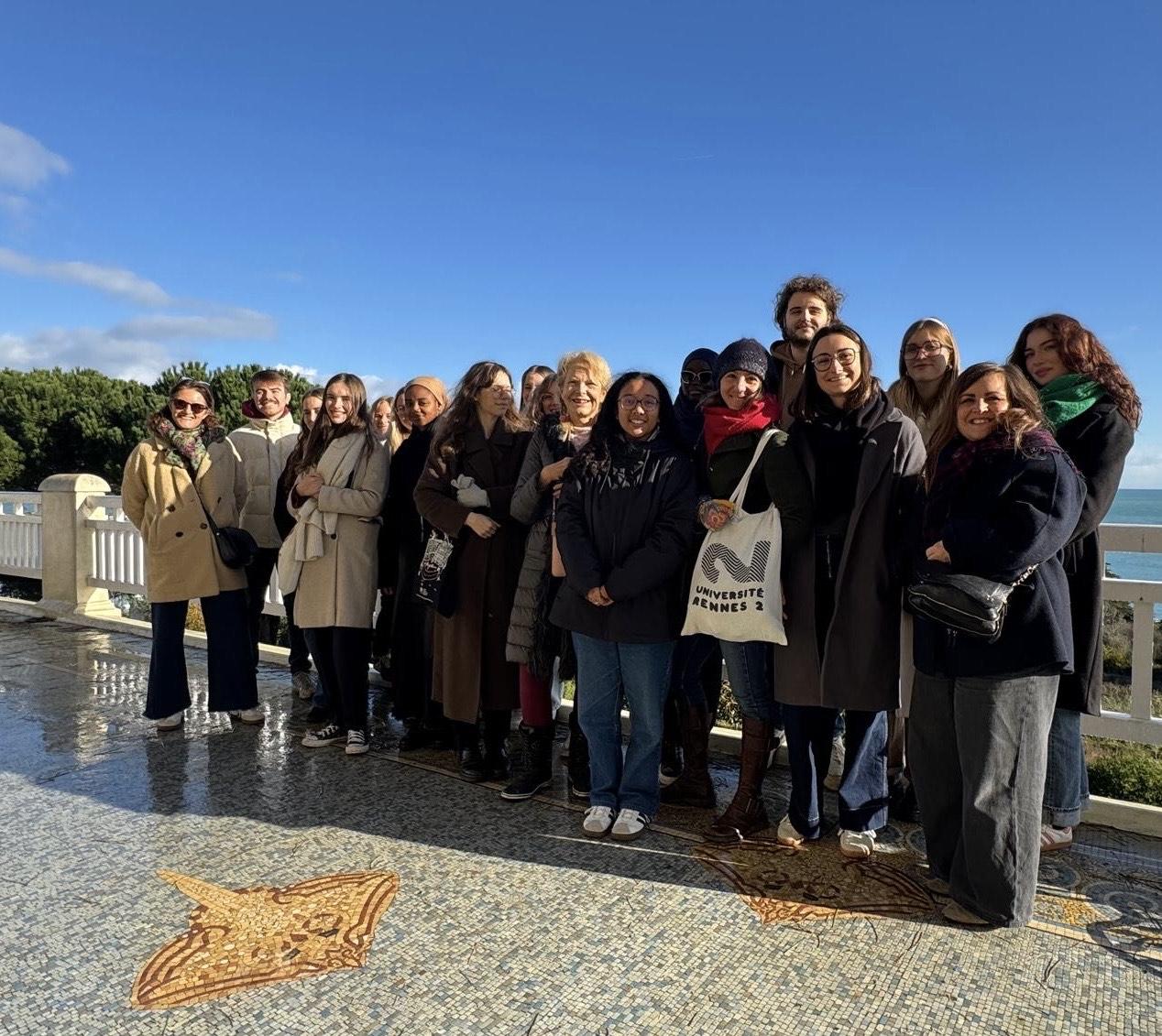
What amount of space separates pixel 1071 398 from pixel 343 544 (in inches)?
132

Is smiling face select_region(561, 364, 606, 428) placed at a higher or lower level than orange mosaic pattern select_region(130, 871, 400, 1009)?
higher

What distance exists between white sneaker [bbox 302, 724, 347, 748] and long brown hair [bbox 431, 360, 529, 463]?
1.64m

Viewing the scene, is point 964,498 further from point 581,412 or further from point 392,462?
point 392,462

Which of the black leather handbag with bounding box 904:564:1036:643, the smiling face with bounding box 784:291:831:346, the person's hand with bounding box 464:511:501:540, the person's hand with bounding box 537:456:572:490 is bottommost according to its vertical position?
the black leather handbag with bounding box 904:564:1036:643

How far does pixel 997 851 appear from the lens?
8.71 ft

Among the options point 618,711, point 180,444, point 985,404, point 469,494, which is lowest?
point 618,711

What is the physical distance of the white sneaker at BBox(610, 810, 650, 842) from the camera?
334cm

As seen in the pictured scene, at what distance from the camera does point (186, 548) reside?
15.1 feet

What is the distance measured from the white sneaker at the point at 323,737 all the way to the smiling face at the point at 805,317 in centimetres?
305

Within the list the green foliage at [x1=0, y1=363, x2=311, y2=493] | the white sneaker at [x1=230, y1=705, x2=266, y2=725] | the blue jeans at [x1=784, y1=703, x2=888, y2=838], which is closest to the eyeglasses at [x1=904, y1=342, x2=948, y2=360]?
the blue jeans at [x1=784, y1=703, x2=888, y2=838]

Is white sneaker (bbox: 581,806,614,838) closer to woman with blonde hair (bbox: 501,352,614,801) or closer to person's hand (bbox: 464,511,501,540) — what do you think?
woman with blonde hair (bbox: 501,352,614,801)

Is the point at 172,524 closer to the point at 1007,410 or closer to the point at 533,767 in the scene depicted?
the point at 533,767

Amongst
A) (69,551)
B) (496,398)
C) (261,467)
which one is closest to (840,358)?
(496,398)

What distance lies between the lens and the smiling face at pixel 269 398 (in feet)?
17.6
